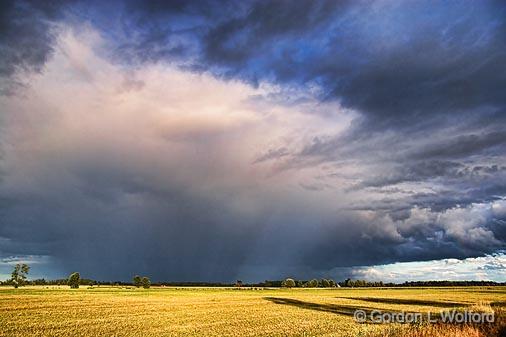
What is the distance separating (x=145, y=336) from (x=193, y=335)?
3109mm

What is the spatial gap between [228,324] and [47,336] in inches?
539

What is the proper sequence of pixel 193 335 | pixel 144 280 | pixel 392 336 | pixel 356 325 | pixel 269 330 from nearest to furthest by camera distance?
pixel 392 336 → pixel 193 335 → pixel 269 330 → pixel 356 325 → pixel 144 280

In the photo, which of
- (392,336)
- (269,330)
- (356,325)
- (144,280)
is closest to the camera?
(392,336)

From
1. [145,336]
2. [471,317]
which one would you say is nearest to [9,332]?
[145,336]

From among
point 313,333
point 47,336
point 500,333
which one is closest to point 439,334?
point 500,333

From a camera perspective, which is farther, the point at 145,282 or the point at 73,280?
the point at 145,282

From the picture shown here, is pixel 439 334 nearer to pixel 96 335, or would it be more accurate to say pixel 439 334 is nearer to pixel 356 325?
pixel 356 325

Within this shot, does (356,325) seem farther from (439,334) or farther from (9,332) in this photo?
(9,332)

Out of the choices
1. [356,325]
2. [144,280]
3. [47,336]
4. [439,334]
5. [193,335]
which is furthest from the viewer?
[144,280]

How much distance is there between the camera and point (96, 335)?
24234 mm

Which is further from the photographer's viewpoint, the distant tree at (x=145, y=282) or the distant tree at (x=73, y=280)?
the distant tree at (x=145, y=282)

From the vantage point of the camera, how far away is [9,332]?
2434 cm

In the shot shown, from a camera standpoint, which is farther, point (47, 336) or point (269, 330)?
point (269, 330)

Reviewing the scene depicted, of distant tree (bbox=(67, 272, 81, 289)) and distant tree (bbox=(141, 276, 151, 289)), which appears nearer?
distant tree (bbox=(67, 272, 81, 289))
